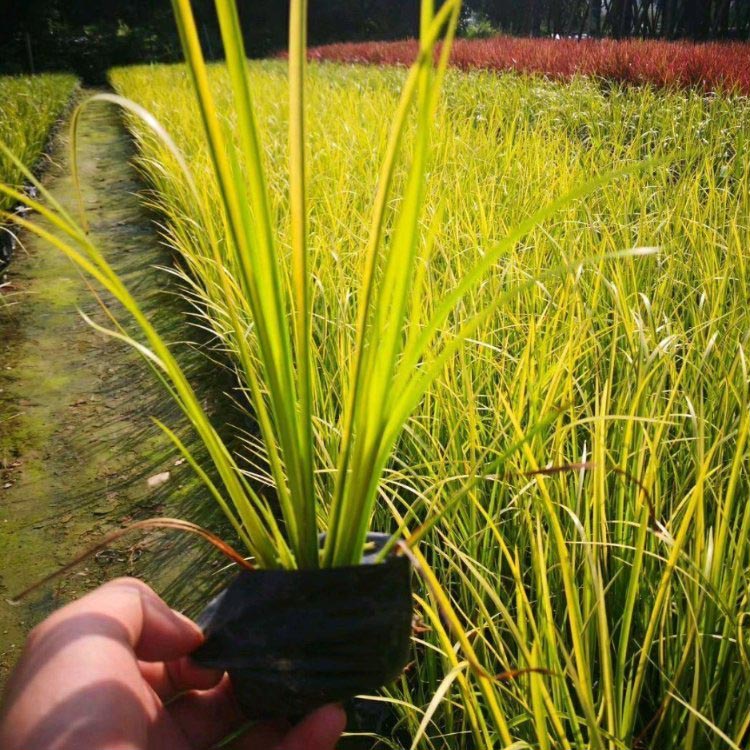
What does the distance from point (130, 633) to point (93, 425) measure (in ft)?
4.00

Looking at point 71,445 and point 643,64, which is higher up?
point 643,64

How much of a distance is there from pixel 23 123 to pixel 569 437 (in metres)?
4.39

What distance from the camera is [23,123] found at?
4.19 metres

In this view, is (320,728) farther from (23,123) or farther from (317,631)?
(23,123)

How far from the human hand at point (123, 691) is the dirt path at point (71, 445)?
1.70 ft

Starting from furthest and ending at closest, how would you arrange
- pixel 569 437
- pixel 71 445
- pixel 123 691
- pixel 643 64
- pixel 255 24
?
pixel 255 24
pixel 643 64
pixel 71 445
pixel 569 437
pixel 123 691

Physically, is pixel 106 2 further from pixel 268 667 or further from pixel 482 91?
pixel 268 667

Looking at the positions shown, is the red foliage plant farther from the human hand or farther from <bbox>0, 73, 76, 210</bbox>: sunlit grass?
the human hand

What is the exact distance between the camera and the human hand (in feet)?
1.68

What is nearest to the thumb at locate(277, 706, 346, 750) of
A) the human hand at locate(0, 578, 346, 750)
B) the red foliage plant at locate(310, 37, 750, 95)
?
the human hand at locate(0, 578, 346, 750)

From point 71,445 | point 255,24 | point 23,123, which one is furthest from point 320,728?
point 255,24

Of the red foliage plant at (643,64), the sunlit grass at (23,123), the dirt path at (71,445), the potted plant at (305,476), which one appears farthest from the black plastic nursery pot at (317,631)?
the red foliage plant at (643,64)

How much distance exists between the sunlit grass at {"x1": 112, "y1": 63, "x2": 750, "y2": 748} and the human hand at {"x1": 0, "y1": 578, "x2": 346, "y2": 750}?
177 mm

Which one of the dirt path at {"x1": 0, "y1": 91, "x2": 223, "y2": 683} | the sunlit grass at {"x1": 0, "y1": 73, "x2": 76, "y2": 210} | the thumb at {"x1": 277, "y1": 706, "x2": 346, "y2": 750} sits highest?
the sunlit grass at {"x1": 0, "y1": 73, "x2": 76, "y2": 210}
